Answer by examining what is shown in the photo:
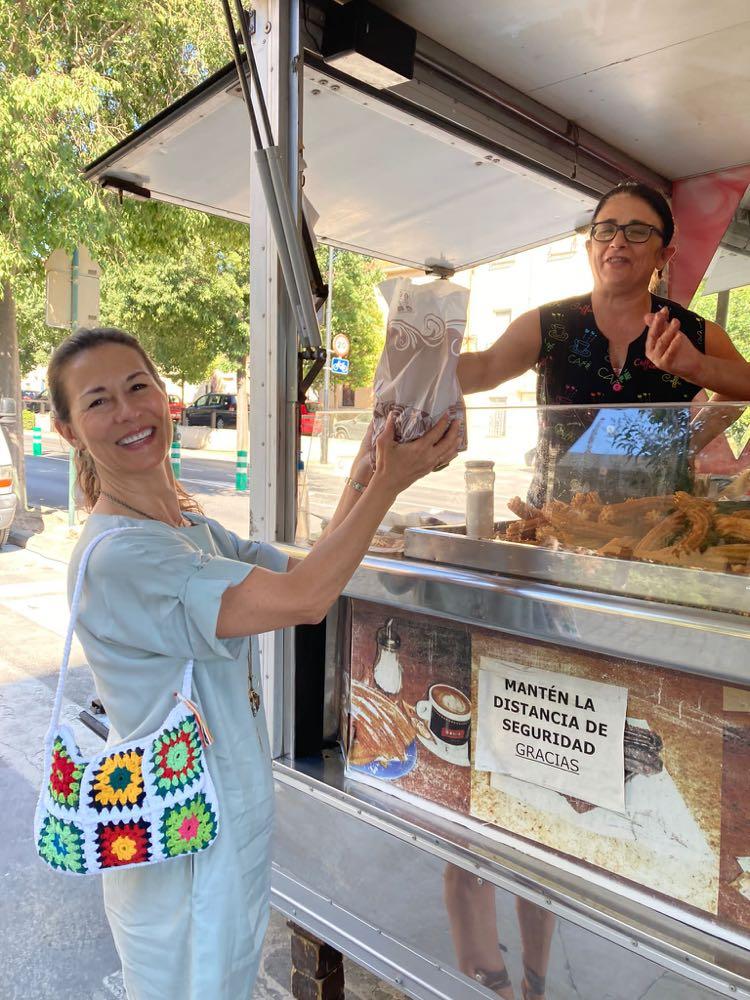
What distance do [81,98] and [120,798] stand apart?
316 inches

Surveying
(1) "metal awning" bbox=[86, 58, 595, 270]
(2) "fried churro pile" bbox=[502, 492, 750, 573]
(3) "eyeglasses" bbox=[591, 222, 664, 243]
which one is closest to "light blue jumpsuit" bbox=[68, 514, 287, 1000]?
(2) "fried churro pile" bbox=[502, 492, 750, 573]

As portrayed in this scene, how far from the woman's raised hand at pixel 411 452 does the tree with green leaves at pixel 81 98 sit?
7557 mm

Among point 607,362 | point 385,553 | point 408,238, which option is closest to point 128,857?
point 385,553

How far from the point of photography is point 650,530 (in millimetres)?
1557

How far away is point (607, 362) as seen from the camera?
217 cm

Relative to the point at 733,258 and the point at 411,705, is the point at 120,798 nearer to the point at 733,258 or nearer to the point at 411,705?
the point at 411,705

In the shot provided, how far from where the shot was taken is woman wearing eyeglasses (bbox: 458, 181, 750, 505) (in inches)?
80.1

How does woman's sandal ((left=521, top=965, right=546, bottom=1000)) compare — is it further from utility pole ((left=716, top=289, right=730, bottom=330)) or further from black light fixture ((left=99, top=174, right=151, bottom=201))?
utility pole ((left=716, top=289, right=730, bottom=330))

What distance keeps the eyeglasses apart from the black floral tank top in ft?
0.69

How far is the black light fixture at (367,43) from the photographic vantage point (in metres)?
2.16

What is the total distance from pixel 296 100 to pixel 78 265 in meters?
6.48

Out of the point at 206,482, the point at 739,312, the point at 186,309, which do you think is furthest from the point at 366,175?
the point at 186,309

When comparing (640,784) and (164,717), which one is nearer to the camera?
(164,717)

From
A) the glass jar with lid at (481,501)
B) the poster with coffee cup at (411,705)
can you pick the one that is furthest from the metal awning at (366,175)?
the poster with coffee cup at (411,705)
